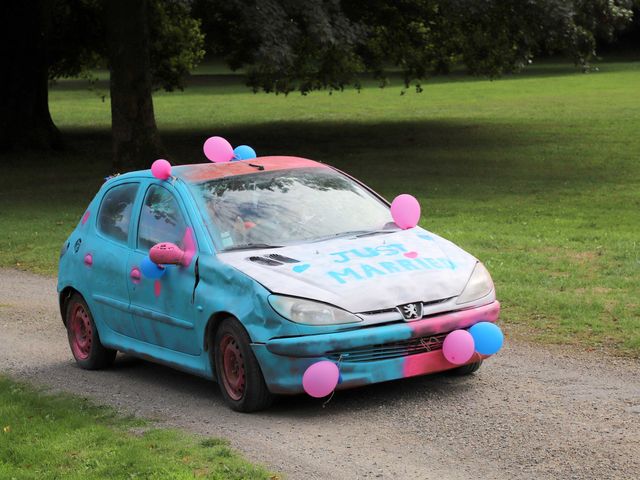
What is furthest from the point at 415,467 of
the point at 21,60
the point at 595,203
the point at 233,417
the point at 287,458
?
the point at 21,60

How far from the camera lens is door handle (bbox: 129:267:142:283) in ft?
28.6

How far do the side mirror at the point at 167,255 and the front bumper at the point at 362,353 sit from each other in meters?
1.05

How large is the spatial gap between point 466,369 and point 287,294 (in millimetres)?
1600

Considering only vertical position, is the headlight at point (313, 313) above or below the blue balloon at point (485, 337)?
above

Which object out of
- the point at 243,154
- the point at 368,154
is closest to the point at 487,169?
the point at 368,154

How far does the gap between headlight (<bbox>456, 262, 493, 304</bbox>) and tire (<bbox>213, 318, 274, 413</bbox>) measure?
133 cm

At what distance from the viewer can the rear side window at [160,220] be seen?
28.3 feet

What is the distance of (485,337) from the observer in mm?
7891

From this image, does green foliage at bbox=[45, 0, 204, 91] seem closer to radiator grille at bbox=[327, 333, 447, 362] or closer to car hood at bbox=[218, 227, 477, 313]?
car hood at bbox=[218, 227, 477, 313]

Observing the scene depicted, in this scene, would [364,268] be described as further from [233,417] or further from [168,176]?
[168,176]

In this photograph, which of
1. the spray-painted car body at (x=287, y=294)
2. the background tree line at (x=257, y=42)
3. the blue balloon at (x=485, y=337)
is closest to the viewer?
the spray-painted car body at (x=287, y=294)

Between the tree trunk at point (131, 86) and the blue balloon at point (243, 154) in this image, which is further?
the tree trunk at point (131, 86)

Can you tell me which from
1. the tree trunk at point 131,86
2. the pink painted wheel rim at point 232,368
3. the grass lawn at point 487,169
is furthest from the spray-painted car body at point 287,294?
the tree trunk at point 131,86

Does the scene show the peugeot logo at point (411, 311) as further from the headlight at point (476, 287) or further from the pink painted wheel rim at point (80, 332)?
the pink painted wheel rim at point (80, 332)
